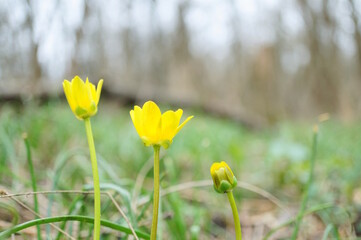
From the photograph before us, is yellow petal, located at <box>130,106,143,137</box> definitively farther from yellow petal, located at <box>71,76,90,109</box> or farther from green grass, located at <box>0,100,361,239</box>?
green grass, located at <box>0,100,361,239</box>

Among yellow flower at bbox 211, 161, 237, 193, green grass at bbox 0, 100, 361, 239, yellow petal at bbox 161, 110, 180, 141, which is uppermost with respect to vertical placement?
yellow petal at bbox 161, 110, 180, 141

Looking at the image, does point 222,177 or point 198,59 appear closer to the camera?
point 222,177

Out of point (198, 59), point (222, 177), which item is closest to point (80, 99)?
point (222, 177)

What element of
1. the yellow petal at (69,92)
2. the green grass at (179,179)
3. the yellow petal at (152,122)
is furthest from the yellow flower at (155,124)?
the green grass at (179,179)

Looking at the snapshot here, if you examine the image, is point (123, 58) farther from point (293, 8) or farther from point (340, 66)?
point (340, 66)

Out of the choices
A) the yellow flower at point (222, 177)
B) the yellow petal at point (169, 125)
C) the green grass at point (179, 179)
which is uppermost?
the yellow petal at point (169, 125)

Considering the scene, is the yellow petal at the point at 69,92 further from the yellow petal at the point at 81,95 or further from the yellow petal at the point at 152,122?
the yellow petal at the point at 152,122

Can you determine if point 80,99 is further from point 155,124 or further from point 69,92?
point 155,124

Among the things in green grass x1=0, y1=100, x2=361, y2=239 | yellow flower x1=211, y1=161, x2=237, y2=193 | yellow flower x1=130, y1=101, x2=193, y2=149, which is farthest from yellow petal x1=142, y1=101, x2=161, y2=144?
green grass x1=0, y1=100, x2=361, y2=239
